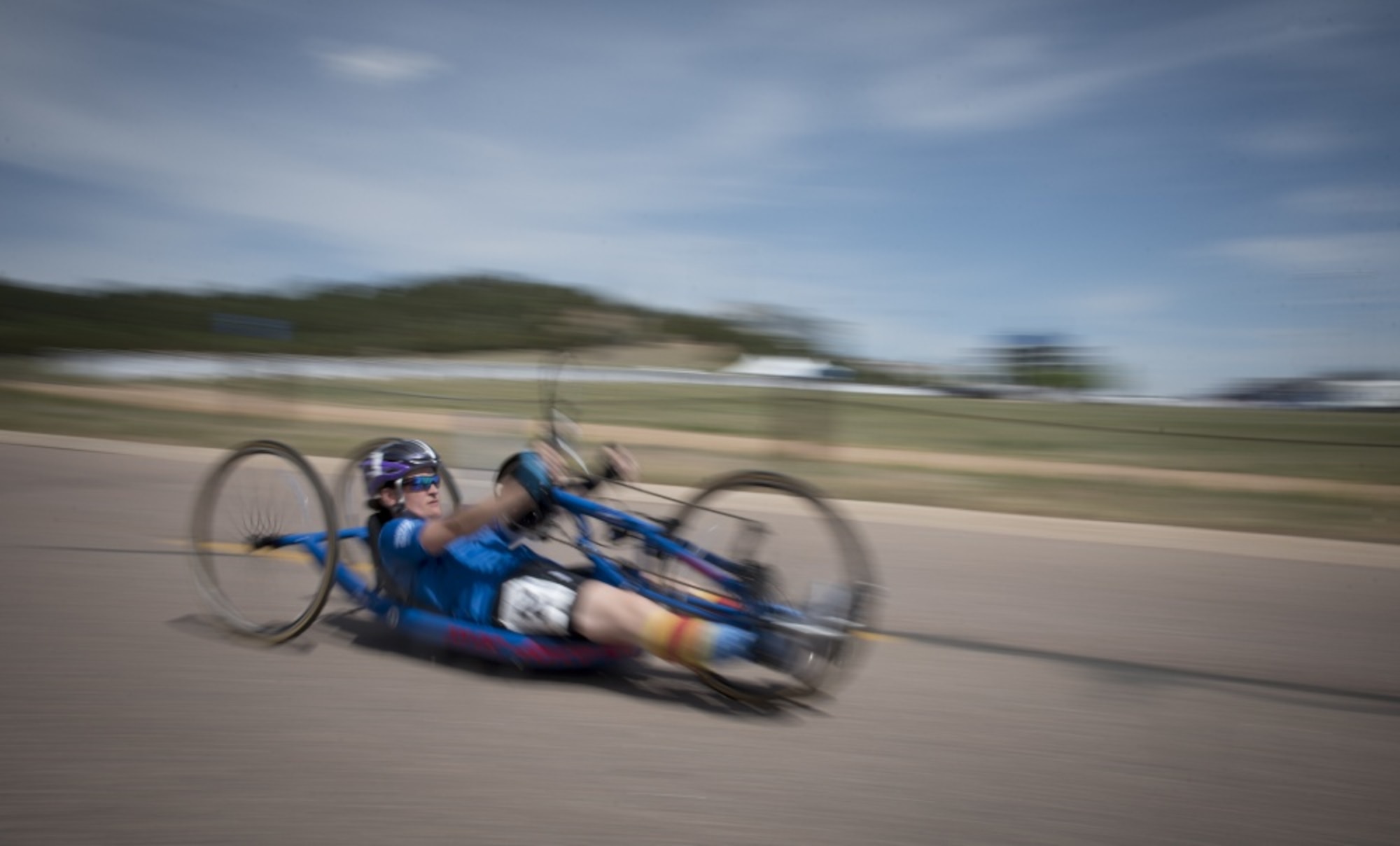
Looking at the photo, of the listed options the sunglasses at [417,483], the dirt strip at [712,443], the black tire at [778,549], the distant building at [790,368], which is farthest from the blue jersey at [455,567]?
the distant building at [790,368]

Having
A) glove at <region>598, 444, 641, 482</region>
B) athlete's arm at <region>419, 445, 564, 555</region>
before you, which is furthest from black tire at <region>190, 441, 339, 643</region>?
glove at <region>598, 444, 641, 482</region>

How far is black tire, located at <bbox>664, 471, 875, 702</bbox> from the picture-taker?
371cm

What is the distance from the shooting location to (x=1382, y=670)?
4660 mm

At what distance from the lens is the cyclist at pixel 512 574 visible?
3529mm

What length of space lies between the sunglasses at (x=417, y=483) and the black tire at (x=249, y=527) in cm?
61

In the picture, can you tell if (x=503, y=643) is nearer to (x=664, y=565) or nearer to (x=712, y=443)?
(x=664, y=565)

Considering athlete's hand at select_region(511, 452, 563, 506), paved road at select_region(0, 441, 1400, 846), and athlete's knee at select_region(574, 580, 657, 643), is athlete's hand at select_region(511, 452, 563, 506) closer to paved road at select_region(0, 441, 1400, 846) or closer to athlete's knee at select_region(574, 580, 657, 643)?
athlete's knee at select_region(574, 580, 657, 643)

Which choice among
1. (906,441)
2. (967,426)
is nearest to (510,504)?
(906,441)

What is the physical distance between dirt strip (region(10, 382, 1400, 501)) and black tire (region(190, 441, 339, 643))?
448 cm

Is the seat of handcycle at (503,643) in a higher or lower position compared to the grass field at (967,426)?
lower

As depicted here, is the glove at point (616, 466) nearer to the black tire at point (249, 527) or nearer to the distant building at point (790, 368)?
the black tire at point (249, 527)

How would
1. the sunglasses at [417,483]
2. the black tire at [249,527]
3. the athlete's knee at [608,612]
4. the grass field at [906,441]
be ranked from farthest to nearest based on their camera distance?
1. the grass field at [906,441]
2. the black tire at [249,527]
3. the sunglasses at [417,483]
4. the athlete's knee at [608,612]

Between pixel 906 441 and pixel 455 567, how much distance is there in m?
15.2

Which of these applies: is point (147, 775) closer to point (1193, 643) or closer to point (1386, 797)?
point (1386, 797)
